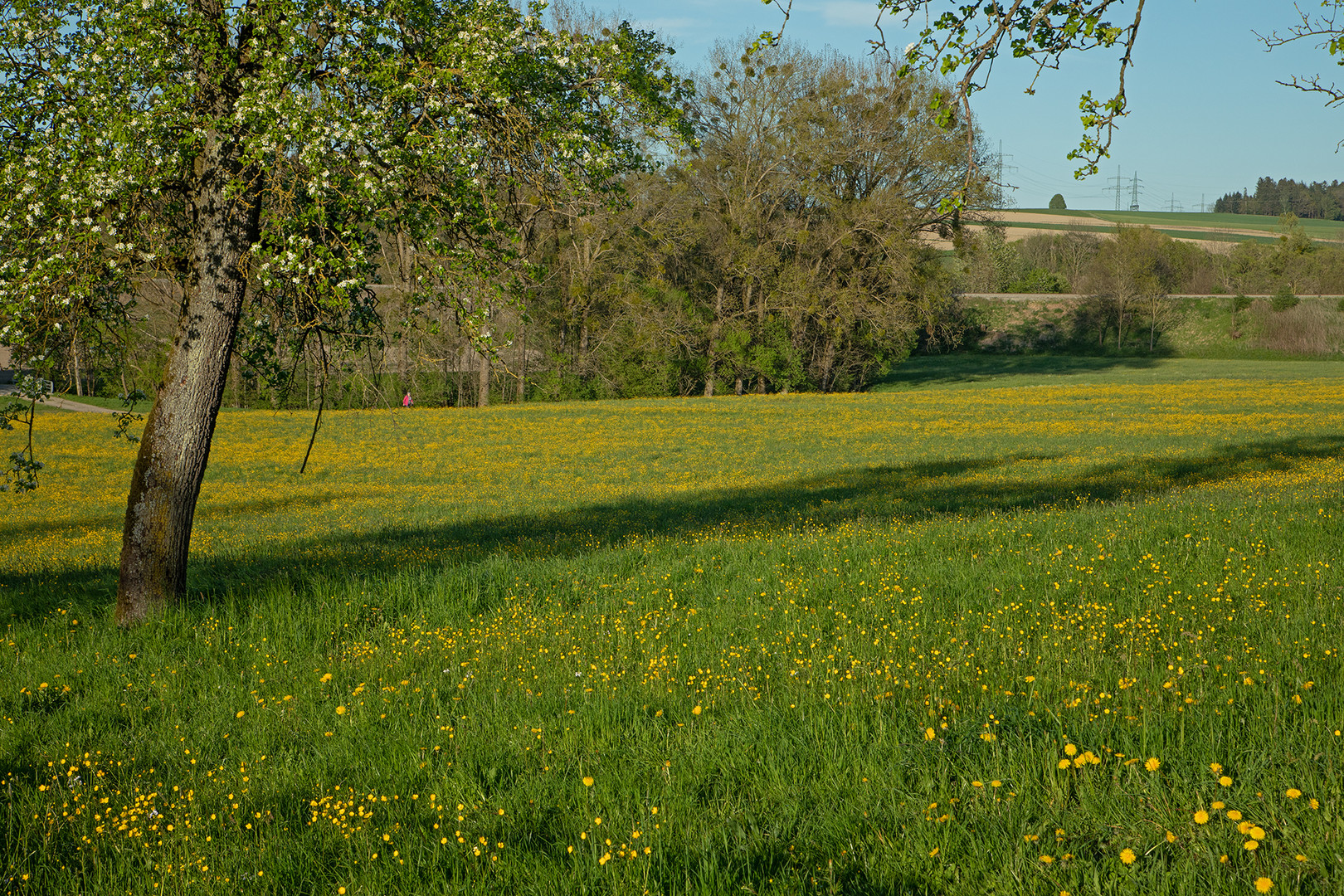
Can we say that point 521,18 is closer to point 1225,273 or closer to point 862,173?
point 862,173

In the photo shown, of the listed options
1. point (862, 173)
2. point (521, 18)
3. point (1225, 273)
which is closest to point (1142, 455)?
point (521, 18)

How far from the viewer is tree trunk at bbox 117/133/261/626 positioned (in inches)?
275

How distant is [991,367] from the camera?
6675cm

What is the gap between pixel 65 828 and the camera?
3.90 metres

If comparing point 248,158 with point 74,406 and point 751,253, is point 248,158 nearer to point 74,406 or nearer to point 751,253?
point 751,253

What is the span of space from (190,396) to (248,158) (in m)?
2.27

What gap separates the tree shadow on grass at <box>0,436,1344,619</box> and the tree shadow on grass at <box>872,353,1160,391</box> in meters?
35.8

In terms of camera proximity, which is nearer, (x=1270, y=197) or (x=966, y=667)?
→ (x=966, y=667)

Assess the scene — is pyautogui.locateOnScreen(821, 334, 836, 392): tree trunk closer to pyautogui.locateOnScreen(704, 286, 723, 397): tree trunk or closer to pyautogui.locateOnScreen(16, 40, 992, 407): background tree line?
pyautogui.locateOnScreen(16, 40, 992, 407): background tree line

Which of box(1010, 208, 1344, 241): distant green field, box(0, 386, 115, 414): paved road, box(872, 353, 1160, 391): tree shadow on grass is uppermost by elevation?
box(1010, 208, 1344, 241): distant green field

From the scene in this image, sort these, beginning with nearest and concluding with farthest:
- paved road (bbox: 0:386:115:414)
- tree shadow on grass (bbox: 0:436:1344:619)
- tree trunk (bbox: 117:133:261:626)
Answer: tree trunk (bbox: 117:133:261:626) → tree shadow on grass (bbox: 0:436:1344:619) → paved road (bbox: 0:386:115:414)

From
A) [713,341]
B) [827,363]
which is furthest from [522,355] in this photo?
[827,363]

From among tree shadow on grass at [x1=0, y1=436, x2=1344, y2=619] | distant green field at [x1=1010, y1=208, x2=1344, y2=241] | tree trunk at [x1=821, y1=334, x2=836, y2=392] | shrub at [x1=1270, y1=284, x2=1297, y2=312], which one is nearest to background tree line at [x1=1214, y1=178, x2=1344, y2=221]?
distant green field at [x1=1010, y1=208, x2=1344, y2=241]

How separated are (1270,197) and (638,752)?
684 ft
